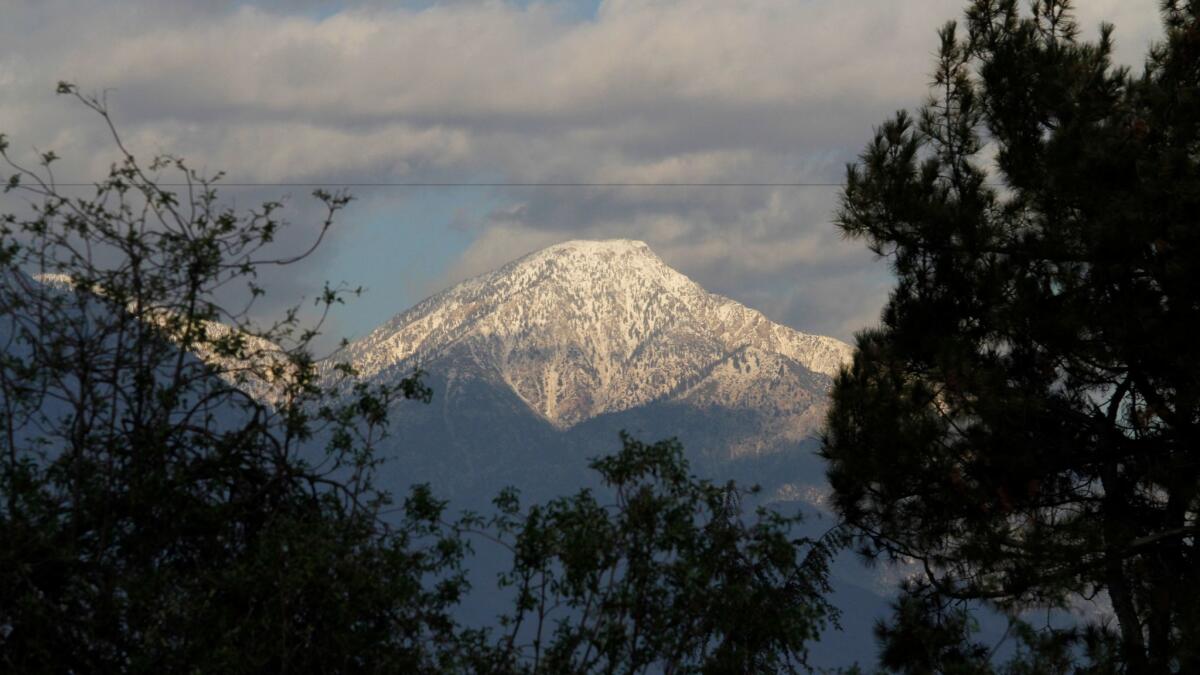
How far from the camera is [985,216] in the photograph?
15141 mm

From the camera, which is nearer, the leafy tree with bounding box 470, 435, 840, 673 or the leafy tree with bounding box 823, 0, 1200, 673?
the leafy tree with bounding box 470, 435, 840, 673

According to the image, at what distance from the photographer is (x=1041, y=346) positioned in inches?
564

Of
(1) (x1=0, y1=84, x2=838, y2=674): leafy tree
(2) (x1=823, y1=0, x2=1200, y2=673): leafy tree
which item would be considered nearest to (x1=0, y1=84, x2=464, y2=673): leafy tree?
(1) (x1=0, y1=84, x2=838, y2=674): leafy tree

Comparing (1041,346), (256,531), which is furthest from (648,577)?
Result: (1041,346)

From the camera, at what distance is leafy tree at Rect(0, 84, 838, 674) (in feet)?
22.4

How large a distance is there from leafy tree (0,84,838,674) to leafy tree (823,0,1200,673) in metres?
6.09

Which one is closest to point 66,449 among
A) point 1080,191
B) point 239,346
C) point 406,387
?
point 239,346

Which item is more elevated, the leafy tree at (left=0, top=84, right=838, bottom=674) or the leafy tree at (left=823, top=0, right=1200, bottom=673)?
the leafy tree at (left=823, top=0, right=1200, bottom=673)

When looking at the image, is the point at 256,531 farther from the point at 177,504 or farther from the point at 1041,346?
the point at 1041,346

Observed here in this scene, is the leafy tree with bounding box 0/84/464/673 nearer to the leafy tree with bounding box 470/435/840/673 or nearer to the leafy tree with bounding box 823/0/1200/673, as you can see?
the leafy tree with bounding box 470/435/840/673

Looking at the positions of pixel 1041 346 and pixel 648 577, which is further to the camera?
pixel 1041 346

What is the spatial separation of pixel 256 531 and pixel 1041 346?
923cm

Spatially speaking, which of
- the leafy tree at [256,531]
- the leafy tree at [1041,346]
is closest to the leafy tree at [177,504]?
the leafy tree at [256,531]

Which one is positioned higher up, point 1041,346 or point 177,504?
point 1041,346
